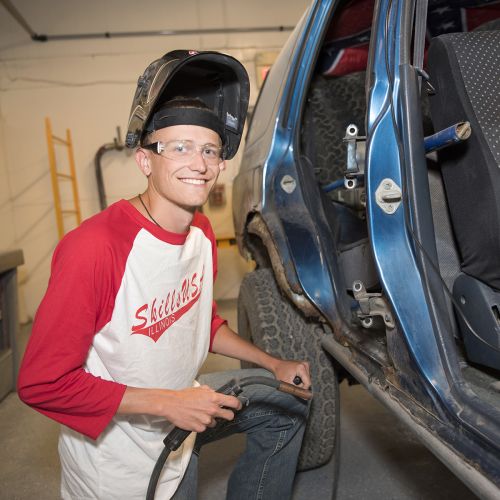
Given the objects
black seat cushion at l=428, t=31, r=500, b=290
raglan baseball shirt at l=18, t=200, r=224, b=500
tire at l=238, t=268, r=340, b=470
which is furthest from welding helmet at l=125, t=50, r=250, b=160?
tire at l=238, t=268, r=340, b=470

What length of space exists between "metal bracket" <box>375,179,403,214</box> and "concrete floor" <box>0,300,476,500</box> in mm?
1339

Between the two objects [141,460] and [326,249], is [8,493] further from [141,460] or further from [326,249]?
[326,249]

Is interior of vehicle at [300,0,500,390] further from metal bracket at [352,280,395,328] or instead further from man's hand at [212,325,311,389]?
man's hand at [212,325,311,389]

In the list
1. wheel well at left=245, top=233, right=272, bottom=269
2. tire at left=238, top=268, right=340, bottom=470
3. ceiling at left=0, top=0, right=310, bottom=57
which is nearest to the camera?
tire at left=238, top=268, right=340, bottom=470

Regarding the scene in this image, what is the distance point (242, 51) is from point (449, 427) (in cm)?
614

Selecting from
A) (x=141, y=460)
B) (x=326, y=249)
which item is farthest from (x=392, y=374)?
(x=141, y=460)

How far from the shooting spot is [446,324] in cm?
119

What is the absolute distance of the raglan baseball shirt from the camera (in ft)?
3.74

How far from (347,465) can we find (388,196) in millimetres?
1488

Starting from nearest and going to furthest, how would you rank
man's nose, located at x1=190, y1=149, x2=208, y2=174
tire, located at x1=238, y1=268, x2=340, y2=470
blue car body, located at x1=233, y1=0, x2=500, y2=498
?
blue car body, located at x1=233, y1=0, x2=500, y2=498
man's nose, located at x1=190, y1=149, x2=208, y2=174
tire, located at x1=238, y1=268, x2=340, y2=470

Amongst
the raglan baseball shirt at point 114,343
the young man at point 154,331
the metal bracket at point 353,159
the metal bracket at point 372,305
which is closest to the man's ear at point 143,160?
the young man at point 154,331

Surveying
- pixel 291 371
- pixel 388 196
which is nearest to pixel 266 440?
pixel 291 371

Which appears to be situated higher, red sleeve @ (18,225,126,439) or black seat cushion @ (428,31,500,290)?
black seat cushion @ (428,31,500,290)

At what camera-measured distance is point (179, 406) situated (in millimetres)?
1202
